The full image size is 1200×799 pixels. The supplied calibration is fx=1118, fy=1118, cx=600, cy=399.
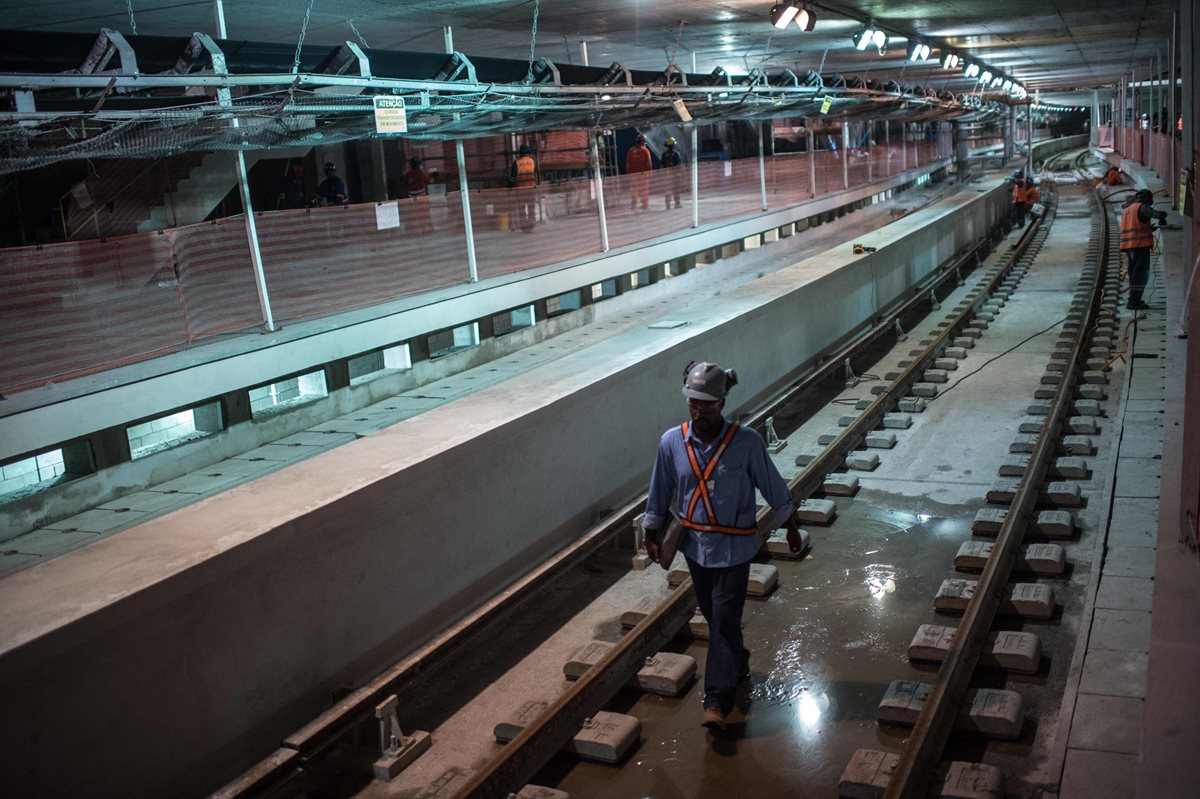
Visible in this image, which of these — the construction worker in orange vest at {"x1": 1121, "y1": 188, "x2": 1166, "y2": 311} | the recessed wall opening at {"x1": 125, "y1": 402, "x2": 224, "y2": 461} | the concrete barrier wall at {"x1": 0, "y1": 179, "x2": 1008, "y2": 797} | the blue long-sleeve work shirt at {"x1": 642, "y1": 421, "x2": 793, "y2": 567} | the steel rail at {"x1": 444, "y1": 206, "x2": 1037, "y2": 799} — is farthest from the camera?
the construction worker in orange vest at {"x1": 1121, "y1": 188, "x2": 1166, "y2": 311}

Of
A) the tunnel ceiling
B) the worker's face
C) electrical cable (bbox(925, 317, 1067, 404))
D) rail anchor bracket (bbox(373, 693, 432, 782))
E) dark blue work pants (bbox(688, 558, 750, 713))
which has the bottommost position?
electrical cable (bbox(925, 317, 1067, 404))

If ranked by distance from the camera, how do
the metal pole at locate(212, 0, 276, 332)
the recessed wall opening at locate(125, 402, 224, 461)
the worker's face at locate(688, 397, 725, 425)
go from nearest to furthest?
the worker's face at locate(688, 397, 725, 425), the recessed wall opening at locate(125, 402, 224, 461), the metal pole at locate(212, 0, 276, 332)

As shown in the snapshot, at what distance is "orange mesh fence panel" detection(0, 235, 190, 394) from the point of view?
28.3 ft

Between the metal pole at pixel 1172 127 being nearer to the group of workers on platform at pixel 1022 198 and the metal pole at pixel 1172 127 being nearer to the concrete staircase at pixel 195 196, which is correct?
the group of workers on platform at pixel 1022 198

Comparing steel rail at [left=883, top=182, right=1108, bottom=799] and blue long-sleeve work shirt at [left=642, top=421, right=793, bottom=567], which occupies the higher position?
blue long-sleeve work shirt at [left=642, top=421, right=793, bottom=567]

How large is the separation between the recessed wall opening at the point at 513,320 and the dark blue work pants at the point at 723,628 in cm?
891

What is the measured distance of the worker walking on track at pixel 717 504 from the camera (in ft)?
19.2

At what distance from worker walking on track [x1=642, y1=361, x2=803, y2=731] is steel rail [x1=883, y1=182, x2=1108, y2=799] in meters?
1.04

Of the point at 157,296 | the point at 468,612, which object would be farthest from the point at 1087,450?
the point at 157,296

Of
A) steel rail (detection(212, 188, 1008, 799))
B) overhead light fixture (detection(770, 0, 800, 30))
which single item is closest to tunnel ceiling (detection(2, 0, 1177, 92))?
overhead light fixture (detection(770, 0, 800, 30))

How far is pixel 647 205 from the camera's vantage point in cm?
1869

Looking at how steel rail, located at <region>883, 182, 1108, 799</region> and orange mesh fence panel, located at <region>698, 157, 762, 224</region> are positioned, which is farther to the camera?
orange mesh fence panel, located at <region>698, 157, 762, 224</region>

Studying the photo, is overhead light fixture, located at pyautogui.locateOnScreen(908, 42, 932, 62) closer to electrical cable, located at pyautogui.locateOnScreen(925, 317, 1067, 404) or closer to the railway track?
→ electrical cable, located at pyautogui.locateOnScreen(925, 317, 1067, 404)

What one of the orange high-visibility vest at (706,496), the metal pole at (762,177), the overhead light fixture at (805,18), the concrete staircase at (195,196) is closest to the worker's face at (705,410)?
the orange high-visibility vest at (706,496)
